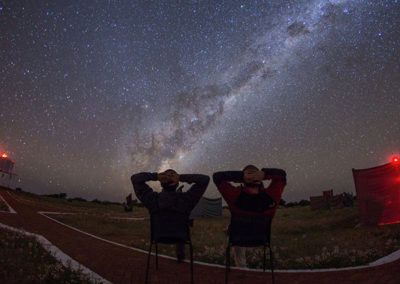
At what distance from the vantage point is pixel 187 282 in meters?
4.78

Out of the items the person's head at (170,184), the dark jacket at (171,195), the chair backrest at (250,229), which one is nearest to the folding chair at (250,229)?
the chair backrest at (250,229)

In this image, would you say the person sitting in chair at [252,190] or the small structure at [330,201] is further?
the small structure at [330,201]

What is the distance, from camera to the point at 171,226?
383 cm

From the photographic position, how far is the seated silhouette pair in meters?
3.61

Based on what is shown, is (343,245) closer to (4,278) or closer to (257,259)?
(257,259)

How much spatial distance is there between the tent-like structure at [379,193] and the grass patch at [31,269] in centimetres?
1225

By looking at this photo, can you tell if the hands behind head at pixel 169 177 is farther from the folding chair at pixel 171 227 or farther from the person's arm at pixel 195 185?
the folding chair at pixel 171 227

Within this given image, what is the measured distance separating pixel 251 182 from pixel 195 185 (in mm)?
857

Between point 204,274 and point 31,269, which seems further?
point 204,274

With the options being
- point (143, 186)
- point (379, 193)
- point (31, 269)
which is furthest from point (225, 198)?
point (379, 193)

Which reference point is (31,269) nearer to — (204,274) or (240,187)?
(204,274)

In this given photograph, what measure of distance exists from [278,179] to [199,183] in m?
1.16

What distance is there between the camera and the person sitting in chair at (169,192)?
12.4 feet

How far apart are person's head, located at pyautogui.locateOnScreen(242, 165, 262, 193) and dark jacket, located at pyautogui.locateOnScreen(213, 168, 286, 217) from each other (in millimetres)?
79
